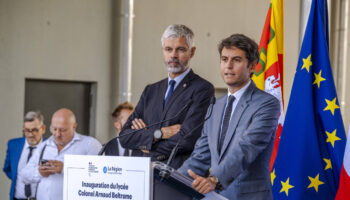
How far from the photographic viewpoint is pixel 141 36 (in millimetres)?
7855

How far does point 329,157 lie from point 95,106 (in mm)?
4933

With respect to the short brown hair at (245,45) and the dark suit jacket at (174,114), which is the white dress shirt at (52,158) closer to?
the dark suit jacket at (174,114)

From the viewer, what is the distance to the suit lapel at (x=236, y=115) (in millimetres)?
2555

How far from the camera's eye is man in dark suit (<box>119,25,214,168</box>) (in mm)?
3154

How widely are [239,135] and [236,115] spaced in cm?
12

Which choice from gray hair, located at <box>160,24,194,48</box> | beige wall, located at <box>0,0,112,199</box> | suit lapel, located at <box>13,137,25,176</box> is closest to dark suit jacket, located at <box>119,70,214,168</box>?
gray hair, located at <box>160,24,194,48</box>

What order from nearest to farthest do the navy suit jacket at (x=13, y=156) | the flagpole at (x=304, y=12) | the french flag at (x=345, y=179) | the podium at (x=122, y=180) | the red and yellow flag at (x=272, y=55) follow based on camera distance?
the podium at (x=122, y=180) < the french flag at (x=345, y=179) < the flagpole at (x=304, y=12) < the red and yellow flag at (x=272, y=55) < the navy suit jacket at (x=13, y=156)

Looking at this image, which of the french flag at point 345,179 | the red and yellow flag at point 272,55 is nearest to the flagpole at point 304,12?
the red and yellow flag at point 272,55

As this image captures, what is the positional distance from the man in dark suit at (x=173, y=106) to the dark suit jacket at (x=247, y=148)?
0.50m

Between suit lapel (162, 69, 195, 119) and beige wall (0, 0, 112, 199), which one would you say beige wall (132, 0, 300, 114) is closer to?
beige wall (0, 0, 112, 199)

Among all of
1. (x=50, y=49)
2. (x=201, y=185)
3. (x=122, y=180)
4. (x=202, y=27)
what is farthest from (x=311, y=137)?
(x=202, y=27)

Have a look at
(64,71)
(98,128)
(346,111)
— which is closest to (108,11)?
(64,71)

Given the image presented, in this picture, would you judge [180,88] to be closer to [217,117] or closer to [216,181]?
[217,117]

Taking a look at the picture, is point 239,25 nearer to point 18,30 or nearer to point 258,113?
point 18,30
